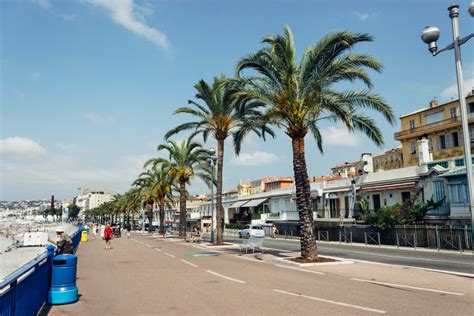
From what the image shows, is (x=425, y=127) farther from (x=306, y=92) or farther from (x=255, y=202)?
(x=306, y=92)

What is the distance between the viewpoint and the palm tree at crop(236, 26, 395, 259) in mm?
16453

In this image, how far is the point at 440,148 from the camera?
1984 inches

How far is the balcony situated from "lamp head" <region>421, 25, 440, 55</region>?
134ft

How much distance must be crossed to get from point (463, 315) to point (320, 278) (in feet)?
17.0

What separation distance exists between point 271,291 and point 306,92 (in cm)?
1011

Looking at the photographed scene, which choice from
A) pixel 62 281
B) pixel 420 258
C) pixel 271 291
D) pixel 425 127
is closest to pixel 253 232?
pixel 420 258

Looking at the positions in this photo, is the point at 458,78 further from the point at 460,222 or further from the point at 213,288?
the point at 460,222

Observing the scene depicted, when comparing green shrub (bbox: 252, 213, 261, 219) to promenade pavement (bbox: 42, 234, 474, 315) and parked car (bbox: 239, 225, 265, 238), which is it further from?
promenade pavement (bbox: 42, 234, 474, 315)

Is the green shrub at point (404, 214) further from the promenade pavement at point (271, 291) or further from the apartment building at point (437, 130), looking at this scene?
the apartment building at point (437, 130)

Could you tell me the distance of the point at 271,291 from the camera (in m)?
9.65

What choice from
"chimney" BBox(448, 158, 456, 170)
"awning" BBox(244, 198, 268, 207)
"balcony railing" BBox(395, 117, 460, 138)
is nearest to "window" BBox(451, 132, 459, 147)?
"balcony railing" BBox(395, 117, 460, 138)

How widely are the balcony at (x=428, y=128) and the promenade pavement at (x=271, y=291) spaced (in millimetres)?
40299

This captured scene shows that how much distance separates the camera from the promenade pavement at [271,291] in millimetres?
7734

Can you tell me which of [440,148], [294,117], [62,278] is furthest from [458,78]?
[440,148]
